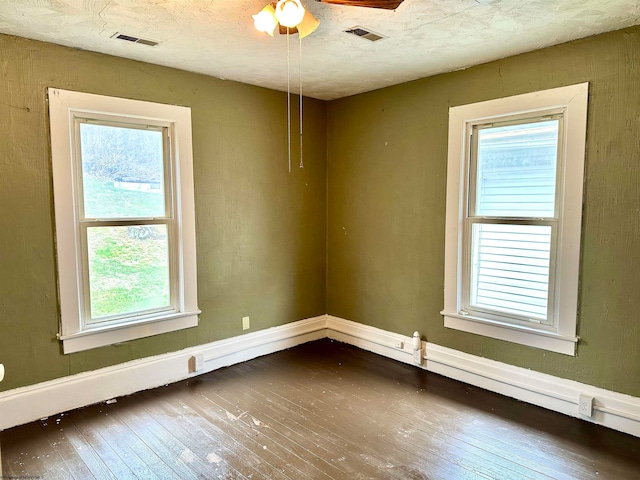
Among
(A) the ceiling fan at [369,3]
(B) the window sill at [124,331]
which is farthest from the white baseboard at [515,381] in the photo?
(A) the ceiling fan at [369,3]

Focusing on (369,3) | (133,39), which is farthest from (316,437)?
(133,39)

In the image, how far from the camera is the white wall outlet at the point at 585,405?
8.93ft

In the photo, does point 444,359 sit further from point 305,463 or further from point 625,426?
point 305,463

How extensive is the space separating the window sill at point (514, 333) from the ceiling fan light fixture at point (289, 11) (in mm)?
2488

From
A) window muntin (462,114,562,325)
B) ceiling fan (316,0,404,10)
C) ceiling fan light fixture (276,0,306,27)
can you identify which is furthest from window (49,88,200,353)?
window muntin (462,114,562,325)

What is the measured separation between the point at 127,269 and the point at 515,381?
2951 mm

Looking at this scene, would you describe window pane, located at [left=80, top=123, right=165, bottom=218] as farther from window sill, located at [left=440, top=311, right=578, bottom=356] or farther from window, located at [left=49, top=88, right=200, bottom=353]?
window sill, located at [left=440, top=311, right=578, bottom=356]

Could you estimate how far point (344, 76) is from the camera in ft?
11.4

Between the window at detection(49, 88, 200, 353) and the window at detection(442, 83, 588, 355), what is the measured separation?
213cm

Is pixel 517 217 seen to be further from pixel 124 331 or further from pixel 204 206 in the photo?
pixel 124 331

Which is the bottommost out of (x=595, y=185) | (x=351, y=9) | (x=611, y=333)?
(x=611, y=333)

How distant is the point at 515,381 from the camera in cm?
309

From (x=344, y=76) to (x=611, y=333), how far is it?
264 centimetres

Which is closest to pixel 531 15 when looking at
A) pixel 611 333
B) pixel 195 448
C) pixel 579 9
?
pixel 579 9
